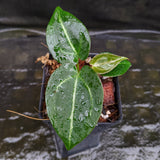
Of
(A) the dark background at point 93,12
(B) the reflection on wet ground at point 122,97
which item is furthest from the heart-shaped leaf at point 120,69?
(A) the dark background at point 93,12

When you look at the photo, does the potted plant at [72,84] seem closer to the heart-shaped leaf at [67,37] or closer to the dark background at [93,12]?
the heart-shaped leaf at [67,37]

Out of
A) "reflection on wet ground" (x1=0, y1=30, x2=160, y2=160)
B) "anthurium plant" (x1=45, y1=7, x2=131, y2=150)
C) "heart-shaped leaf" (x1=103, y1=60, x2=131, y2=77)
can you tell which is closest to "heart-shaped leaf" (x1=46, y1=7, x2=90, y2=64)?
"anthurium plant" (x1=45, y1=7, x2=131, y2=150)

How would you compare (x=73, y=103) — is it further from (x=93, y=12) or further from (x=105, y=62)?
(x=93, y=12)

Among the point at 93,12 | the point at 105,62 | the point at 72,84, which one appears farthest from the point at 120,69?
the point at 93,12

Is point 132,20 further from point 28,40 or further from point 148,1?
point 28,40

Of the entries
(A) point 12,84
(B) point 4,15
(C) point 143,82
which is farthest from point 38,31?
(C) point 143,82

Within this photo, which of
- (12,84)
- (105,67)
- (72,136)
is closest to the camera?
(72,136)

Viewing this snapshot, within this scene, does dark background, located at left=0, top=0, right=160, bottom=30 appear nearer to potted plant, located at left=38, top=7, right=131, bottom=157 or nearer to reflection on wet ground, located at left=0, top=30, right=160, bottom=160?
reflection on wet ground, located at left=0, top=30, right=160, bottom=160
